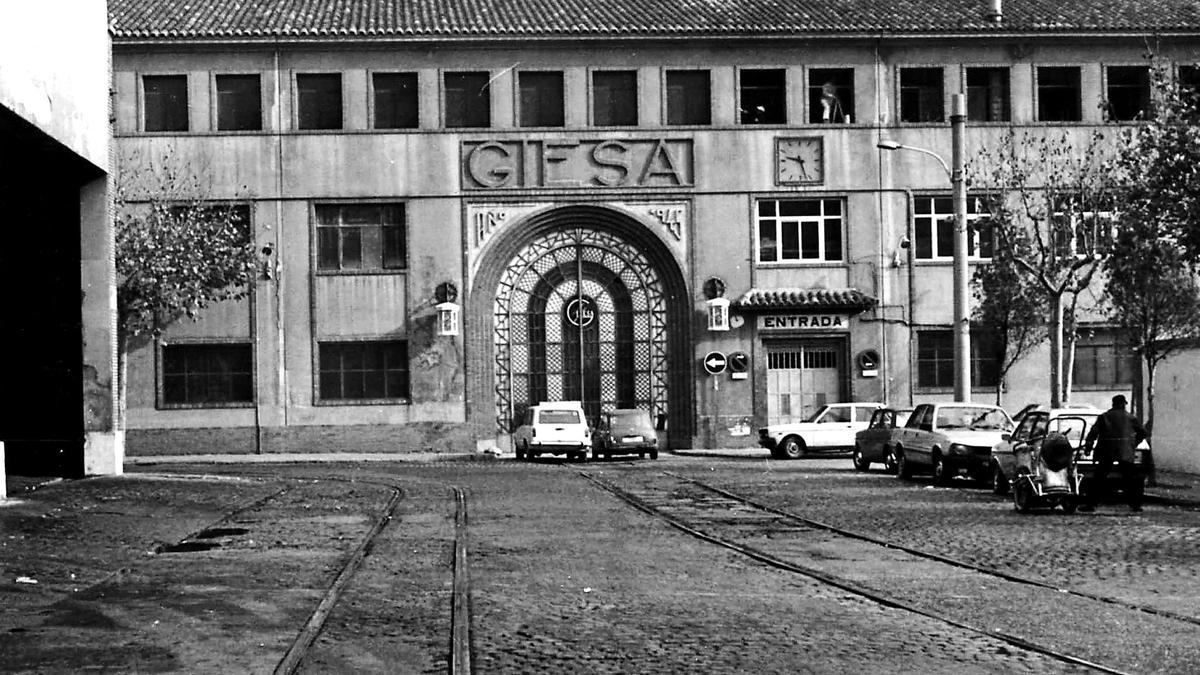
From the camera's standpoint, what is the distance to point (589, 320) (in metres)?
52.7

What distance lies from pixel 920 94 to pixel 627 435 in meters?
14.6

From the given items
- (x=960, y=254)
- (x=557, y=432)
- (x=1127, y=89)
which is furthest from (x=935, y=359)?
(x=960, y=254)

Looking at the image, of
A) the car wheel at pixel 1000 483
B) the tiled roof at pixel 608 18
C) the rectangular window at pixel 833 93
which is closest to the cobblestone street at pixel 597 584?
the car wheel at pixel 1000 483

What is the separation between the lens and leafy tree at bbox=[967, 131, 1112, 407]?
4056cm

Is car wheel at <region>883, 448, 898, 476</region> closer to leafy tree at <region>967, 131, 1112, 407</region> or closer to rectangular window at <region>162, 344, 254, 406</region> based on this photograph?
leafy tree at <region>967, 131, 1112, 407</region>

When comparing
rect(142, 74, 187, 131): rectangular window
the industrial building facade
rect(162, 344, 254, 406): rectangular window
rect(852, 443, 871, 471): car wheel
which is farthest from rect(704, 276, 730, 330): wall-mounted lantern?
rect(142, 74, 187, 131): rectangular window

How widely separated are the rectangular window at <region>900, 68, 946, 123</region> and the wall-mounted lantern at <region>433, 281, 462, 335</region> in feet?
46.5

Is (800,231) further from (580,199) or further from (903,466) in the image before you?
(903,466)

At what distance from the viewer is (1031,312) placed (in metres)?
47.0

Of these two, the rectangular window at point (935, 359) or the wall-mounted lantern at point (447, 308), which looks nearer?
the wall-mounted lantern at point (447, 308)

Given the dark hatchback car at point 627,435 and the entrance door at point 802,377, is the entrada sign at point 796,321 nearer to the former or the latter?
the entrance door at point 802,377

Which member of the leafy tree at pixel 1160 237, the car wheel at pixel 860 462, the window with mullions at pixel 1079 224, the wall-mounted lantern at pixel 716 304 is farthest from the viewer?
the wall-mounted lantern at pixel 716 304

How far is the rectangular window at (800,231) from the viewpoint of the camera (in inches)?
2060

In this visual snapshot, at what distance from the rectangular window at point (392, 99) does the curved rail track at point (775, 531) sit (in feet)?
63.6
